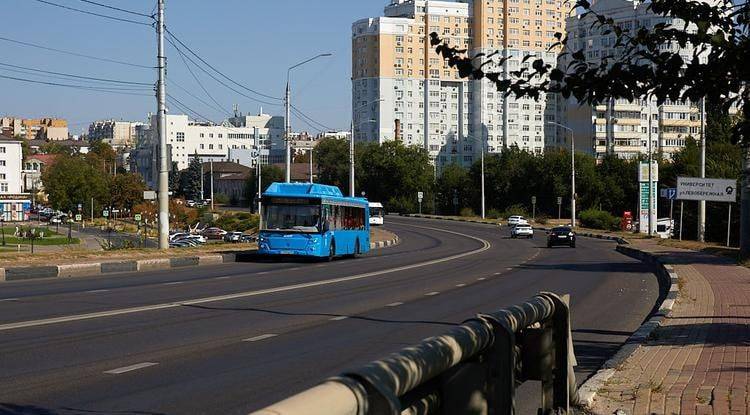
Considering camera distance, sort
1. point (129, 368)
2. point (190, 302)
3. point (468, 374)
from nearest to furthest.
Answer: point (468, 374) < point (129, 368) < point (190, 302)

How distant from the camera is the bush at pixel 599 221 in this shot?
89.7m

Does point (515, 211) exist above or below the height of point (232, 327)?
below

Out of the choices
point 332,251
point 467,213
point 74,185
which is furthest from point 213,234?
point 332,251

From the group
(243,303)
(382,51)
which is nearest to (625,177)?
(382,51)

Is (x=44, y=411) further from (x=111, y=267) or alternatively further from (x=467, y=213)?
(x=467, y=213)

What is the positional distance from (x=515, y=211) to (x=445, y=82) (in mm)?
69229

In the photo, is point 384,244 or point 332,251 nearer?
point 332,251

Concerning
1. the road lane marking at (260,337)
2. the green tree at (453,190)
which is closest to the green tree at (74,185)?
the green tree at (453,190)

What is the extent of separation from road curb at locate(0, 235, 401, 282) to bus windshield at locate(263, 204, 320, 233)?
7.53ft

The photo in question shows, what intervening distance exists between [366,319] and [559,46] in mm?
8759

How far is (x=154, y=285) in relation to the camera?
23.0 metres

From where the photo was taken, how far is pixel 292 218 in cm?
3559

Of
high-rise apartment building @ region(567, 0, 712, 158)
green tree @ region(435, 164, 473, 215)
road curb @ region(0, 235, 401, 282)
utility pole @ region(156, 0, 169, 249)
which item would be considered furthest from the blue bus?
high-rise apartment building @ region(567, 0, 712, 158)

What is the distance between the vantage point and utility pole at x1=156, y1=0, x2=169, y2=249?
106 feet
